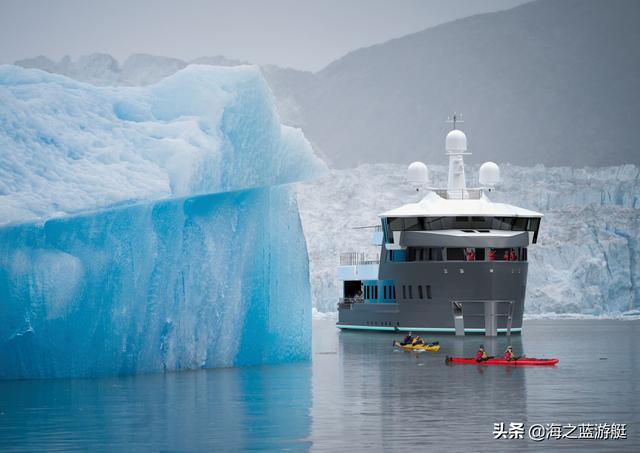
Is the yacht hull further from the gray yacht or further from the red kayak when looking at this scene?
the red kayak

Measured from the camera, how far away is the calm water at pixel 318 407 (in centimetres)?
2128

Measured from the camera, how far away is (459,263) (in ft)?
202

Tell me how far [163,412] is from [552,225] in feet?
268

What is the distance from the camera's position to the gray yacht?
61.6 m

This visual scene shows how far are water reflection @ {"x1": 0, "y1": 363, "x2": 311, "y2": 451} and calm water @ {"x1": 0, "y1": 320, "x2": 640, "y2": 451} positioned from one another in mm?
25

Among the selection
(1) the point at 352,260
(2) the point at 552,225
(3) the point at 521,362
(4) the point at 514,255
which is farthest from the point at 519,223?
(2) the point at 552,225

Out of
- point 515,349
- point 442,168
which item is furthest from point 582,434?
point 442,168

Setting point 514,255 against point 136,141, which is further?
point 514,255

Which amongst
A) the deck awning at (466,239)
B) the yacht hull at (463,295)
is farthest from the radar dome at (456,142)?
the deck awning at (466,239)

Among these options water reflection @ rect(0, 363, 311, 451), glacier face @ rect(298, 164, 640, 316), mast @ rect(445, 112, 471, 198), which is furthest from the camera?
glacier face @ rect(298, 164, 640, 316)

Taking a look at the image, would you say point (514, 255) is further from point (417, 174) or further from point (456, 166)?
point (417, 174)

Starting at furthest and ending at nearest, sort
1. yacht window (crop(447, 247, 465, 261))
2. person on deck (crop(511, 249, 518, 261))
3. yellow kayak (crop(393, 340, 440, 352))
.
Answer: person on deck (crop(511, 249, 518, 261)) → yacht window (crop(447, 247, 465, 261)) → yellow kayak (crop(393, 340, 440, 352))

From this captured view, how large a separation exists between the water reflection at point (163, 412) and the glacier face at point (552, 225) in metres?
58.7

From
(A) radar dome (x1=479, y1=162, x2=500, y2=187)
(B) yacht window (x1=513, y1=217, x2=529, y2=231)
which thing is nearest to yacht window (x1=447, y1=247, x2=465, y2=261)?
(B) yacht window (x1=513, y1=217, x2=529, y2=231)
